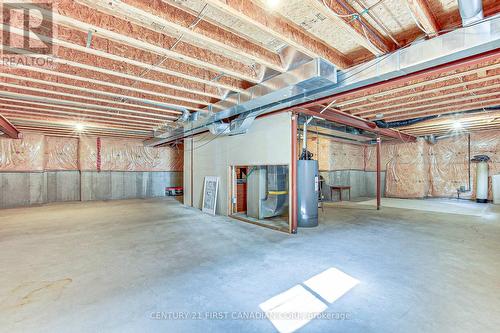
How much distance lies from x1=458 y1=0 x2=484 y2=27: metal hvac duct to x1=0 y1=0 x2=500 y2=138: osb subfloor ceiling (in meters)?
0.21

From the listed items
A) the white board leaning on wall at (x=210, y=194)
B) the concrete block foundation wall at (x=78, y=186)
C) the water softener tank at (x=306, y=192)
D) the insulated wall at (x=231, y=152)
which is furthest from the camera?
the concrete block foundation wall at (x=78, y=186)

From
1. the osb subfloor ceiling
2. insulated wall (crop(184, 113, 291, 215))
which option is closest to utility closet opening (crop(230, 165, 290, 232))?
insulated wall (crop(184, 113, 291, 215))

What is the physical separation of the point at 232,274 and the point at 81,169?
836cm

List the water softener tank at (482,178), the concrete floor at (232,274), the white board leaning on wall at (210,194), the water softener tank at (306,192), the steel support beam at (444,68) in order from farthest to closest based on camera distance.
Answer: the water softener tank at (482,178) → the white board leaning on wall at (210,194) → the water softener tank at (306,192) → the steel support beam at (444,68) → the concrete floor at (232,274)

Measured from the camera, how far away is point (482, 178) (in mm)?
7547

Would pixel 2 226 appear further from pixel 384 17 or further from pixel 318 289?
pixel 384 17

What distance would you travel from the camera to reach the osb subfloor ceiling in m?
2.04

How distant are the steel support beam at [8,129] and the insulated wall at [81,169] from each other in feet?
1.13

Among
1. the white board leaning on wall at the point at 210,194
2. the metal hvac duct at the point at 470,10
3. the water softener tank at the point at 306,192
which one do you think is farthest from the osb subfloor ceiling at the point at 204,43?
the white board leaning on wall at the point at 210,194

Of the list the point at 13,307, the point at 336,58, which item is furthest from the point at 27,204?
the point at 336,58

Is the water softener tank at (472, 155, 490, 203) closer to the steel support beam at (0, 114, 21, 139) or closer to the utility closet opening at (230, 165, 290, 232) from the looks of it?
the utility closet opening at (230, 165, 290, 232)

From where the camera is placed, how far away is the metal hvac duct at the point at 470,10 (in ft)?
5.95

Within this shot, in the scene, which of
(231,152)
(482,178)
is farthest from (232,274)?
(482,178)

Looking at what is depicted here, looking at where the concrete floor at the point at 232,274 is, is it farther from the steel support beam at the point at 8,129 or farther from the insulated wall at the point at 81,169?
the insulated wall at the point at 81,169
